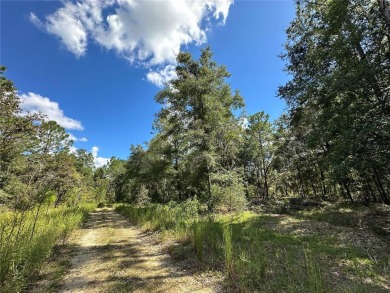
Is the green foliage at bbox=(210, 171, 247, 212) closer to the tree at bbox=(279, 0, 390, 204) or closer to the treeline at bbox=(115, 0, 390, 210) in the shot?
the treeline at bbox=(115, 0, 390, 210)

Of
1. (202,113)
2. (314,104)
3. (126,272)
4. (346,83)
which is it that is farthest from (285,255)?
(202,113)

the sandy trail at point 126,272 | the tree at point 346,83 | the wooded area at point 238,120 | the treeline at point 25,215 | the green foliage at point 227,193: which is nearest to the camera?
the treeline at point 25,215

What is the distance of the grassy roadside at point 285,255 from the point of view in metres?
3.86

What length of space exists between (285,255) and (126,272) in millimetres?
3560

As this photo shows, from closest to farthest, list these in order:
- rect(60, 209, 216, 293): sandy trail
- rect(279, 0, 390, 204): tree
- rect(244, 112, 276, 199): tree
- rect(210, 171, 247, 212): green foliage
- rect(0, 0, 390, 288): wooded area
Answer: rect(60, 209, 216, 293): sandy trail < rect(0, 0, 390, 288): wooded area < rect(279, 0, 390, 204): tree < rect(210, 171, 247, 212): green foliage < rect(244, 112, 276, 199): tree

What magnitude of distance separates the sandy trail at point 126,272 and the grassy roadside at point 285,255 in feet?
1.89

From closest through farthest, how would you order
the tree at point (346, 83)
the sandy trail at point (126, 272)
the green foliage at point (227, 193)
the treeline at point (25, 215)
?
the treeline at point (25, 215)
the sandy trail at point (126, 272)
the tree at point (346, 83)
the green foliage at point (227, 193)

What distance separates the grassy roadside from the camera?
12.7 feet

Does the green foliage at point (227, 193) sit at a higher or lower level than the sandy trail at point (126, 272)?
higher

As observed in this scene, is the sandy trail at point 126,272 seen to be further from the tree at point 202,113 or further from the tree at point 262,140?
the tree at point 262,140

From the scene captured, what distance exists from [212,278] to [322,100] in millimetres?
9141

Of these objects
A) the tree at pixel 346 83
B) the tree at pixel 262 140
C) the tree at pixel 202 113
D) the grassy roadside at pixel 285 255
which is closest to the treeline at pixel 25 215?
the grassy roadside at pixel 285 255

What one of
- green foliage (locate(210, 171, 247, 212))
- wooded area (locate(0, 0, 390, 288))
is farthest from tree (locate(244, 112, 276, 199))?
green foliage (locate(210, 171, 247, 212))

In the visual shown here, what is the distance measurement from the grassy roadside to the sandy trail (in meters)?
0.58
